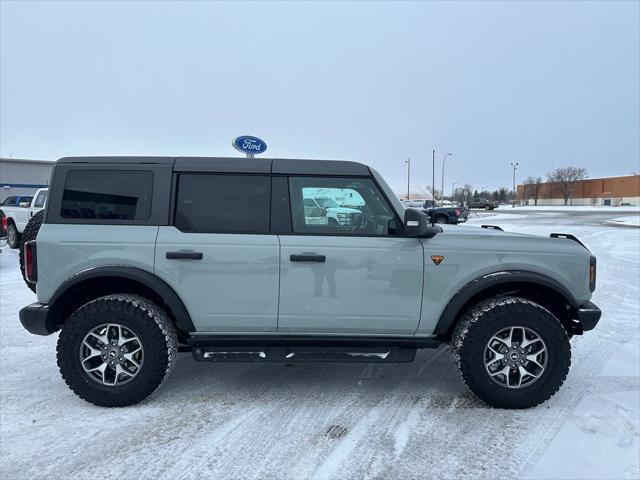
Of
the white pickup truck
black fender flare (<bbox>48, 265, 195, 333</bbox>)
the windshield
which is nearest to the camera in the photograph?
black fender flare (<bbox>48, 265, 195, 333</bbox>)

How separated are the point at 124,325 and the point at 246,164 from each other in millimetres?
1583

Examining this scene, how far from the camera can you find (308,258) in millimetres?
3525

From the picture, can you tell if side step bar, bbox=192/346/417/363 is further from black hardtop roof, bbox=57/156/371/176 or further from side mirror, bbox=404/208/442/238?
black hardtop roof, bbox=57/156/371/176

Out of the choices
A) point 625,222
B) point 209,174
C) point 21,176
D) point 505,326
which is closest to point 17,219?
point 209,174

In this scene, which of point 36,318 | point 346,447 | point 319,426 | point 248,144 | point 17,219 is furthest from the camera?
point 17,219

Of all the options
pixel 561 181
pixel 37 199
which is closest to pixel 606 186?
pixel 561 181

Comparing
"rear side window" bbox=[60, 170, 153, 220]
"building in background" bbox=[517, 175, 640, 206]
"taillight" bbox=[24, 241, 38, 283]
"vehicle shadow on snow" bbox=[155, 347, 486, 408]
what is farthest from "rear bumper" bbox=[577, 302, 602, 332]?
"building in background" bbox=[517, 175, 640, 206]

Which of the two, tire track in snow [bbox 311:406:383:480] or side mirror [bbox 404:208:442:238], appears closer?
tire track in snow [bbox 311:406:383:480]

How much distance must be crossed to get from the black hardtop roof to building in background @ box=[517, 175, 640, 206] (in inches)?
3363

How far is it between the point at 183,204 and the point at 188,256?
0.44 metres

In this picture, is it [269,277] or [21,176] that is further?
[21,176]

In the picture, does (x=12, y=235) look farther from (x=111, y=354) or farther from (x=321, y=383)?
(x=321, y=383)

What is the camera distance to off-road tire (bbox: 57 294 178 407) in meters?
3.51

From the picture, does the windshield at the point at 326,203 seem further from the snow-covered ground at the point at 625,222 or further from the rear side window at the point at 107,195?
the snow-covered ground at the point at 625,222
